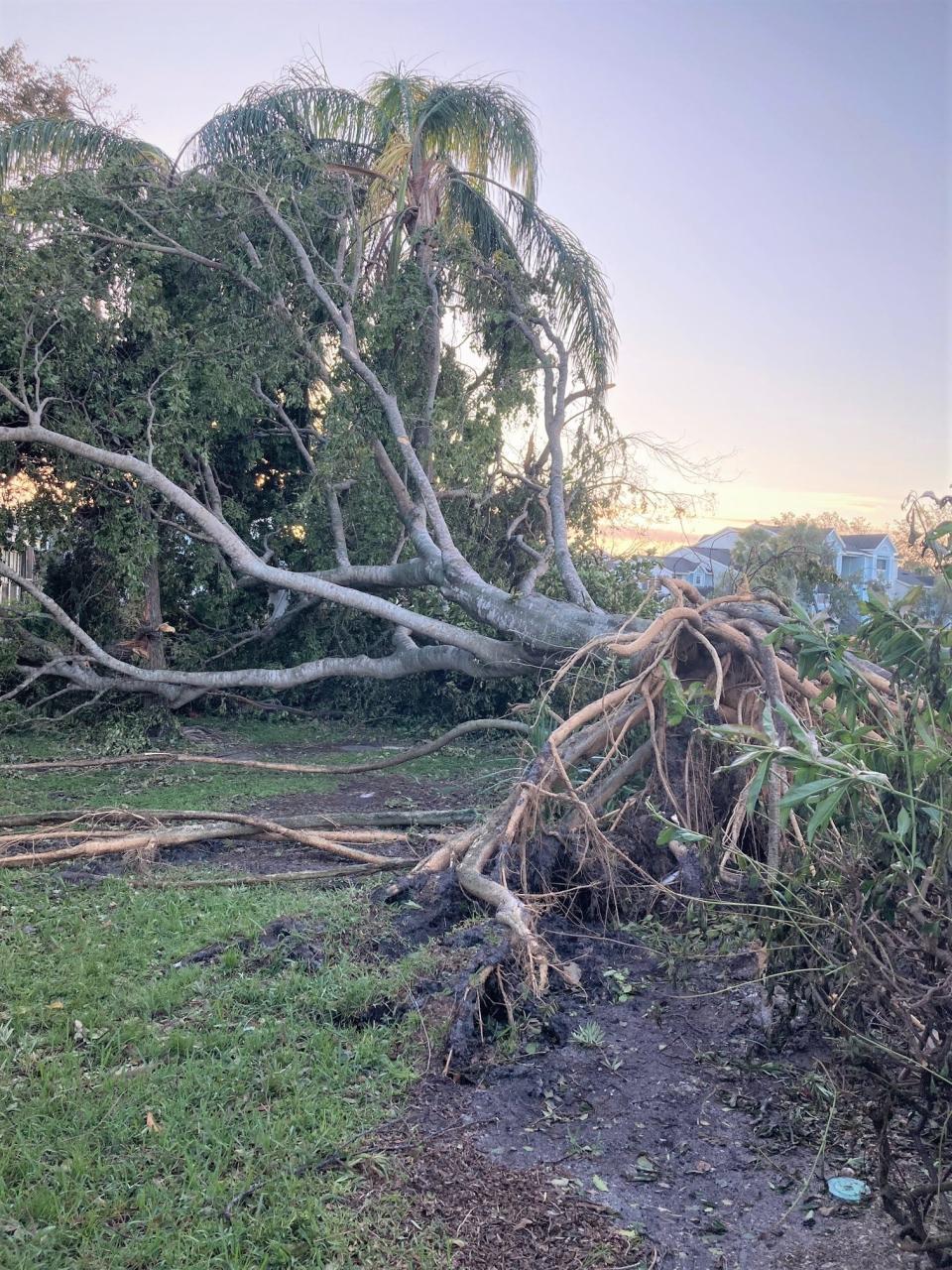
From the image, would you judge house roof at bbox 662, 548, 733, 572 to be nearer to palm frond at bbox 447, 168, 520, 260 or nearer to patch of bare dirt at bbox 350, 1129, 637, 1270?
palm frond at bbox 447, 168, 520, 260

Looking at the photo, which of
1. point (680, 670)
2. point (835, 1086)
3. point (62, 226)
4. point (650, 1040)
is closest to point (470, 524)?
point (62, 226)

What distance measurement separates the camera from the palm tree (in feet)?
34.9

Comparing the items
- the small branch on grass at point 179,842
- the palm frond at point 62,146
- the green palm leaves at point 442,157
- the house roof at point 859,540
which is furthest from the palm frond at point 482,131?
the small branch on grass at point 179,842

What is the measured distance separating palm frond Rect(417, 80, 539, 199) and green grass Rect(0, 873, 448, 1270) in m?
8.59

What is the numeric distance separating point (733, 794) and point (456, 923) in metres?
1.69

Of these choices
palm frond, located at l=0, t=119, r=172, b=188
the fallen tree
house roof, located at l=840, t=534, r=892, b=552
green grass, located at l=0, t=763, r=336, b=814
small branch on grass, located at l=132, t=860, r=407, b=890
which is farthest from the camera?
palm frond, located at l=0, t=119, r=172, b=188

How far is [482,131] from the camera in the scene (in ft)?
35.5

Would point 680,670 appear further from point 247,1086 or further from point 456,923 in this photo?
point 247,1086

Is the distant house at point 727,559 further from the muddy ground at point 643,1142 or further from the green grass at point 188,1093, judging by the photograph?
the green grass at point 188,1093

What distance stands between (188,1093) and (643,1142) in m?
1.37

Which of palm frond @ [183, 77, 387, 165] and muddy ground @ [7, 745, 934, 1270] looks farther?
palm frond @ [183, 77, 387, 165]

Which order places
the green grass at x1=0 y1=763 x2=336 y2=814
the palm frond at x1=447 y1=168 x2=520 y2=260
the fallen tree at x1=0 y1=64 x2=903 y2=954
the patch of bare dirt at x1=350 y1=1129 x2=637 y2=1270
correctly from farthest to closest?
the palm frond at x1=447 y1=168 x2=520 y2=260, the fallen tree at x1=0 y1=64 x2=903 y2=954, the green grass at x1=0 y1=763 x2=336 y2=814, the patch of bare dirt at x1=350 y1=1129 x2=637 y2=1270

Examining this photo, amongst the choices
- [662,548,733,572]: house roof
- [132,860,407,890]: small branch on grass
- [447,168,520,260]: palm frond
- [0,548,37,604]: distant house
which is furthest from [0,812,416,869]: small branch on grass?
[447,168,520,260]: palm frond

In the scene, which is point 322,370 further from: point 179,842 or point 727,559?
point 179,842
